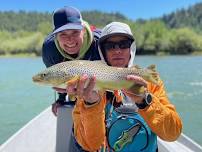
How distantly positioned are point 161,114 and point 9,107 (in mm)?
14479

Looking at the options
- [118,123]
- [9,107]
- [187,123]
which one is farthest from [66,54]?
[9,107]

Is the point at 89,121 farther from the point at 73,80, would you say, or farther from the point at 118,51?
the point at 118,51

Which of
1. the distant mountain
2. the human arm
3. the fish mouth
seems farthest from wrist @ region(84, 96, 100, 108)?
the distant mountain

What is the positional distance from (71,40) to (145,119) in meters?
1.17

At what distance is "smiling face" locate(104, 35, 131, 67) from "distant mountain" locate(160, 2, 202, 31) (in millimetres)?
142630

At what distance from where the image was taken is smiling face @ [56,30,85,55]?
11.5 feet

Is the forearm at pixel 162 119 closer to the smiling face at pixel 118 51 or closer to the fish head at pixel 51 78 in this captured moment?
the smiling face at pixel 118 51

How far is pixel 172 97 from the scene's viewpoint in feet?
57.9

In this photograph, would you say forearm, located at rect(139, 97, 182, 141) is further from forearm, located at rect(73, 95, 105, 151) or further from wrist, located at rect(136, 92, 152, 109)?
forearm, located at rect(73, 95, 105, 151)

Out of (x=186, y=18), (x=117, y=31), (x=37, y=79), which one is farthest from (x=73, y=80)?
(x=186, y=18)

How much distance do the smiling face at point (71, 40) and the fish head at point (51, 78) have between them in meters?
1.05

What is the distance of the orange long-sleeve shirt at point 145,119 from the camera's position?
2.61 metres

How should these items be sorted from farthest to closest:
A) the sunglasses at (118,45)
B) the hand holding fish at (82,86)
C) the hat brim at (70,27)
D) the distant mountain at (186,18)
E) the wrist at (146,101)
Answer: the distant mountain at (186,18), the hat brim at (70,27), the sunglasses at (118,45), the wrist at (146,101), the hand holding fish at (82,86)

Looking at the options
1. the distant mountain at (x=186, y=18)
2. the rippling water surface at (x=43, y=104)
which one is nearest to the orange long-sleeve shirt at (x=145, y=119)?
the rippling water surface at (x=43, y=104)
